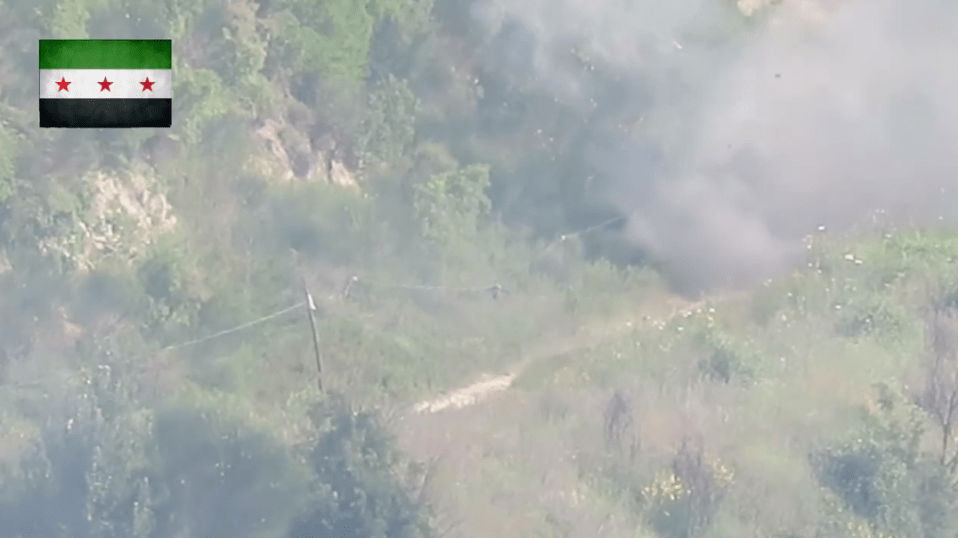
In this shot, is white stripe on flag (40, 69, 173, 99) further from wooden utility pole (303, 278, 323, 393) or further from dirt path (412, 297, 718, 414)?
dirt path (412, 297, 718, 414)

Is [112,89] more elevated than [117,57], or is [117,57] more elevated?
[117,57]

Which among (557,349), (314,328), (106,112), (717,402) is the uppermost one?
(106,112)

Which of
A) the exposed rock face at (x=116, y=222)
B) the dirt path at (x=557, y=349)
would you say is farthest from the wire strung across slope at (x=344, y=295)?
the exposed rock face at (x=116, y=222)

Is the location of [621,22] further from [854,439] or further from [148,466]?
[148,466]

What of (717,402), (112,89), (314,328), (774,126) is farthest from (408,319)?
(112,89)

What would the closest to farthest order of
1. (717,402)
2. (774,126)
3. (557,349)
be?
1. (717,402)
2. (557,349)
3. (774,126)

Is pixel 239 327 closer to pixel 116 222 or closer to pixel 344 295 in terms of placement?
pixel 344 295

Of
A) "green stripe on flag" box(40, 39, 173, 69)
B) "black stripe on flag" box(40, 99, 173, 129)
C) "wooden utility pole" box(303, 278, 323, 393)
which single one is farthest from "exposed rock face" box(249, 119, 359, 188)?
"black stripe on flag" box(40, 99, 173, 129)

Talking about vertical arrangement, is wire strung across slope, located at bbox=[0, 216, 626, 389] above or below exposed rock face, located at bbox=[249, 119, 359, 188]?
below
